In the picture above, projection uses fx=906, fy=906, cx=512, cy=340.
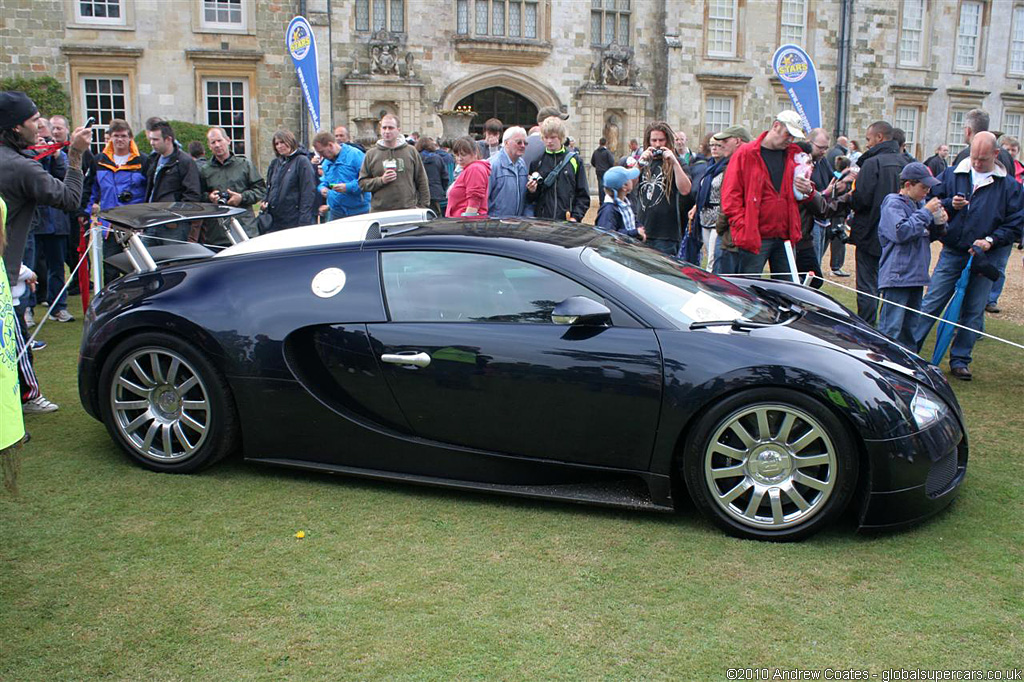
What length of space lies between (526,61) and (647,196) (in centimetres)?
2110

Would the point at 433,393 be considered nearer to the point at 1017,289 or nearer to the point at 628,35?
the point at 1017,289

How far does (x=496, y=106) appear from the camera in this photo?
29688mm

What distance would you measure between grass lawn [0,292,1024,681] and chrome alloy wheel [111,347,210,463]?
19 centimetres

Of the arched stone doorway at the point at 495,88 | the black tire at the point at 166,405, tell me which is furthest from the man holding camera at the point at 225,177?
the arched stone doorway at the point at 495,88

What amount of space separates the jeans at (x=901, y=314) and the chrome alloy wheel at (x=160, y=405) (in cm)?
548

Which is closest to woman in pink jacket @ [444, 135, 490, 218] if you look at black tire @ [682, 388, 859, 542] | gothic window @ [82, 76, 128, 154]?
black tire @ [682, 388, 859, 542]

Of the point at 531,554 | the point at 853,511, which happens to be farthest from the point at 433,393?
the point at 853,511

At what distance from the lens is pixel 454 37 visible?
91.3ft

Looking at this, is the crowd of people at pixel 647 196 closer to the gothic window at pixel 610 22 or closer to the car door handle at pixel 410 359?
the car door handle at pixel 410 359

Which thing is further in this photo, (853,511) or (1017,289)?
(1017,289)

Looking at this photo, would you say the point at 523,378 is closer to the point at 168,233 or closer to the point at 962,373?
the point at 168,233

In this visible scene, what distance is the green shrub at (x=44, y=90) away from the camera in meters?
24.4

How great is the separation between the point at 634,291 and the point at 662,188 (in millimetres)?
4619

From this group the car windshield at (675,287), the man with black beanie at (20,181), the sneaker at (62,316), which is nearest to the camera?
the car windshield at (675,287)
